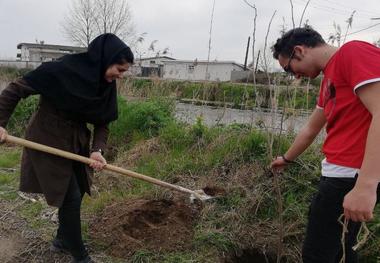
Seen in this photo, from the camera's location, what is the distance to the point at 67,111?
8.13 feet

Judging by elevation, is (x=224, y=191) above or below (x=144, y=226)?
above

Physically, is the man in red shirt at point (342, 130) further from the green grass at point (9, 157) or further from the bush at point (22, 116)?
the bush at point (22, 116)

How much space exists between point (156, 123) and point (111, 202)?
2096 millimetres

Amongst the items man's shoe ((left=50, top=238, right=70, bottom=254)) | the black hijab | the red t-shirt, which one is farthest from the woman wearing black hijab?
the red t-shirt

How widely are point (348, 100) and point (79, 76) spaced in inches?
64.0

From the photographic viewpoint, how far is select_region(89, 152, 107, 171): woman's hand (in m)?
2.60

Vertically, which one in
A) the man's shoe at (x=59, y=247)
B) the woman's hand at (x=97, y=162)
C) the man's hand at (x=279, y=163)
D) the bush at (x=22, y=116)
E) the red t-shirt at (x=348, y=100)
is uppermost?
the red t-shirt at (x=348, y=100)

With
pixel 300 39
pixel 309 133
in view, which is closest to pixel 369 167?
pixel 300 39

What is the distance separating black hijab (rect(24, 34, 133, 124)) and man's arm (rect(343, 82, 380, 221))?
1515 mm

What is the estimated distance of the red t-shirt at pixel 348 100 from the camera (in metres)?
1.50

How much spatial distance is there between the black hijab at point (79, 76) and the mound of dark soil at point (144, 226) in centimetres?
109

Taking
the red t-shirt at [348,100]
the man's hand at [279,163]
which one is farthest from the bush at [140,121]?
the red t-shirt at [348,100]

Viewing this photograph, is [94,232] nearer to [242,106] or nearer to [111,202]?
[111,202]

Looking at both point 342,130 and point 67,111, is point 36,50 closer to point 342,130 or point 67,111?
point 67,111
